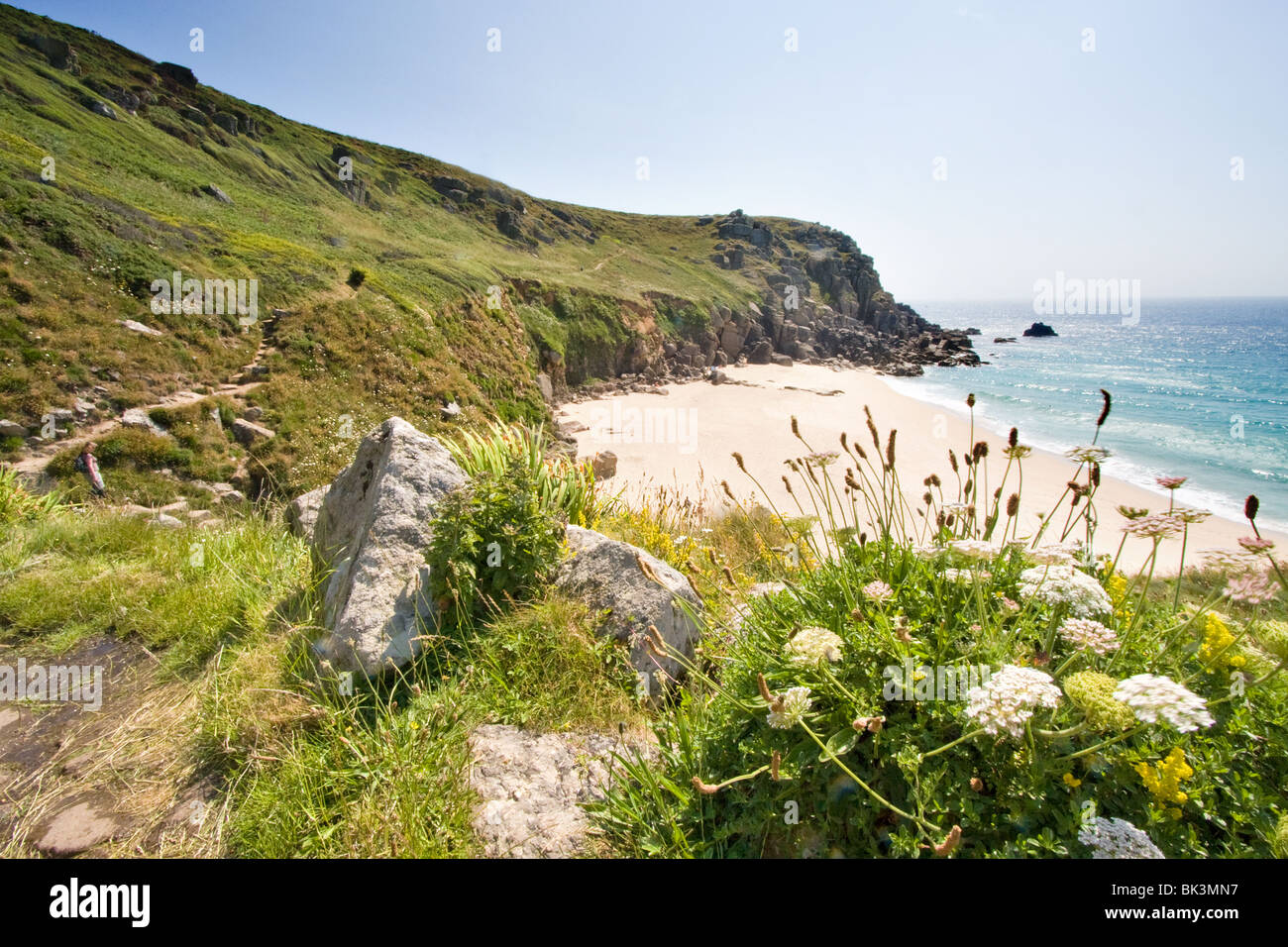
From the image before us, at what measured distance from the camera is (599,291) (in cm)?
4897

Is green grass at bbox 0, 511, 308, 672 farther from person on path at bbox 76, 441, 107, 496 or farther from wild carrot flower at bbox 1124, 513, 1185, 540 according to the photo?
person on path at bbox 76, 441, 107, 496

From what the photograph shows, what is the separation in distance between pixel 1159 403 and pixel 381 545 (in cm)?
6039

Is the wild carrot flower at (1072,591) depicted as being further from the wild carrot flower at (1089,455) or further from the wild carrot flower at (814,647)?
the wild carrot flower at (814,647)

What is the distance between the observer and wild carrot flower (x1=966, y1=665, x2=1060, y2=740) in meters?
1.75

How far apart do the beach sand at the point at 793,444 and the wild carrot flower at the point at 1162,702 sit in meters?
10.8

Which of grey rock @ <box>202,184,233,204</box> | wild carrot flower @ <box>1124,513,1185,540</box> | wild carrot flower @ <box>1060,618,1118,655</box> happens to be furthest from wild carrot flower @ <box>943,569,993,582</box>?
grey rock @ <box>202,184,233,204</box>

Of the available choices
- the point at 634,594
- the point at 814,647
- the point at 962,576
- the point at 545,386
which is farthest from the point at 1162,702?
the point at 545,386

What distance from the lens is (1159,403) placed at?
1752 inches

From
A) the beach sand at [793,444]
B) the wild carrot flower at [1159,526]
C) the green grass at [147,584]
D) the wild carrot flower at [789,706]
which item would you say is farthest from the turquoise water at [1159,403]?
the green grass at [147,584]

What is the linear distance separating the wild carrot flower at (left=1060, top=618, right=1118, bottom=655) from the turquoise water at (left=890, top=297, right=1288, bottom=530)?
19363 millimetres

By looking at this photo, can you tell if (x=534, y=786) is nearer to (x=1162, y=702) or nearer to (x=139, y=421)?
(x=1162, y=702)
